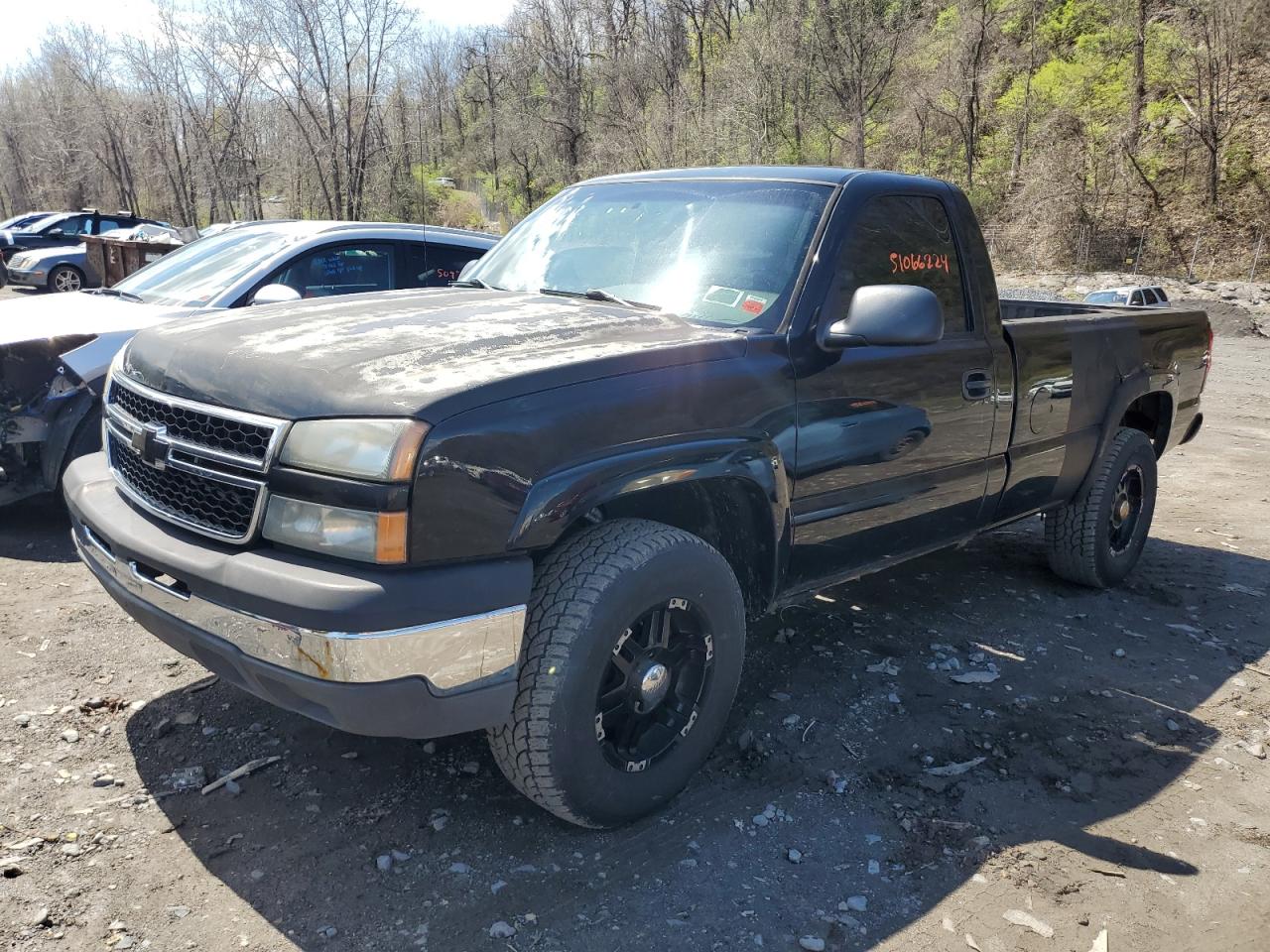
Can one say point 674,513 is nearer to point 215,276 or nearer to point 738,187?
point 738,187

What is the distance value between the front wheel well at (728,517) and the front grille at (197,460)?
0.98m

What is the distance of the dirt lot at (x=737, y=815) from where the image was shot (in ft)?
8.25

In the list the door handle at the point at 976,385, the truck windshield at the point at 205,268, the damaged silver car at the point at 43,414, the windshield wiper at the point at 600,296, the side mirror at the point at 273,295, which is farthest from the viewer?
the truck windshield at the point at 205,268

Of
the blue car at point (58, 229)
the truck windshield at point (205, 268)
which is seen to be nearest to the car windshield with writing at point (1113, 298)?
the truck windshield at point (205, 268)

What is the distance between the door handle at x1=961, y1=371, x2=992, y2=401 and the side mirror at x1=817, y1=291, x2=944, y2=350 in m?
0.70

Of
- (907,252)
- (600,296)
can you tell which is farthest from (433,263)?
(907,252)

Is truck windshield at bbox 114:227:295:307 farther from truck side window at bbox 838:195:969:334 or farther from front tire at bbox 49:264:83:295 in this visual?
front tire at bbox 49:264:83:295

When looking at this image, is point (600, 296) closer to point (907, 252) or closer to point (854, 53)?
point (907, 252)

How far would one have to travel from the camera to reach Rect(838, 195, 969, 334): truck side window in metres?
3.49

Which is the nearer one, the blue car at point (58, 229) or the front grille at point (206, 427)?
the front grille at point (206, 427)

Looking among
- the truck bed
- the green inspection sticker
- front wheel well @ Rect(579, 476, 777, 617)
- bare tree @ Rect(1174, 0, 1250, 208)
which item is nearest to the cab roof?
the green inspection sticker

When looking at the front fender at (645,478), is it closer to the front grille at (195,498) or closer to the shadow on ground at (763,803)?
the front grille at (195,498)

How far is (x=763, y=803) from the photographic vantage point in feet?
10.1

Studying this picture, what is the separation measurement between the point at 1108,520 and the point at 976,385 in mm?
1699
